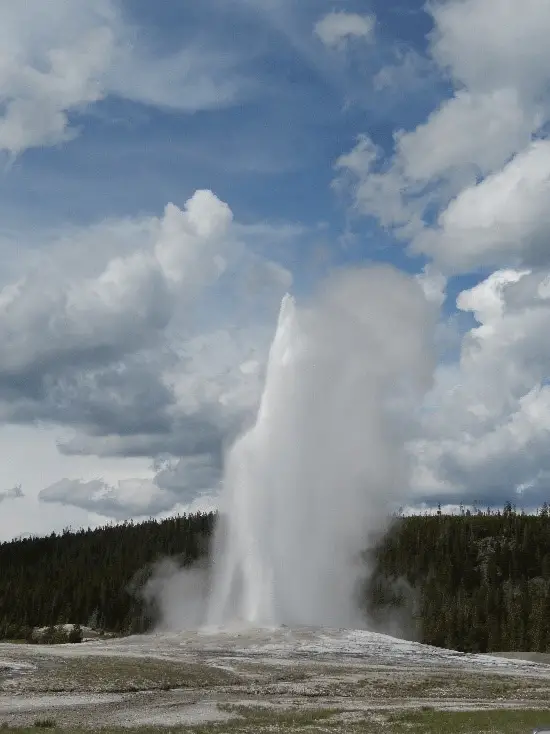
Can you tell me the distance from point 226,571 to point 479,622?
170ft

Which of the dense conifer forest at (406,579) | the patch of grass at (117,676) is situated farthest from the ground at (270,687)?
the dense conifer forest at (406,579)

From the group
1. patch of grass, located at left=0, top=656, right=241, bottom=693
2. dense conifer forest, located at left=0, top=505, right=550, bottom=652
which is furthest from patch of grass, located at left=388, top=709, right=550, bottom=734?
dense conifer forest, located at left=0, top=505, right=550, bottom=652

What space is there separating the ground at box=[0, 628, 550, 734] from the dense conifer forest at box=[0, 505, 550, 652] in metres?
45.4

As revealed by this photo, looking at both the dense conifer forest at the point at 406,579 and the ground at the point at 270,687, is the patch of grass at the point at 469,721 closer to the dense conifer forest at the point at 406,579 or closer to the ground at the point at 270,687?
the ground at the point at 270,687

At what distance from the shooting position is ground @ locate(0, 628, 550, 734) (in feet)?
85.7

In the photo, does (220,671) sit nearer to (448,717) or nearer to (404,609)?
(448,717)

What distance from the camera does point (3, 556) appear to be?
170 metres

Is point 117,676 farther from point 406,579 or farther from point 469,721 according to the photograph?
point 406,579

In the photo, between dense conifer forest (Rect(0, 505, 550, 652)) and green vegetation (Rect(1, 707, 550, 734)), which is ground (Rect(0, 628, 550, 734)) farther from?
dense conifer forest (Rect(0, 505, 550, 652))

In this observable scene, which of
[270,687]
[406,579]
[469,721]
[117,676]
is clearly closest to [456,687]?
[270,687]

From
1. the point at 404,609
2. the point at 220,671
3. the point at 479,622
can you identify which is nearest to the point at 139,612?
the point at 404,609

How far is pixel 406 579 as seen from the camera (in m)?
133

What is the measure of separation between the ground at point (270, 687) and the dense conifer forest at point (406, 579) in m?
45.4

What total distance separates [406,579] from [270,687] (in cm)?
9989
